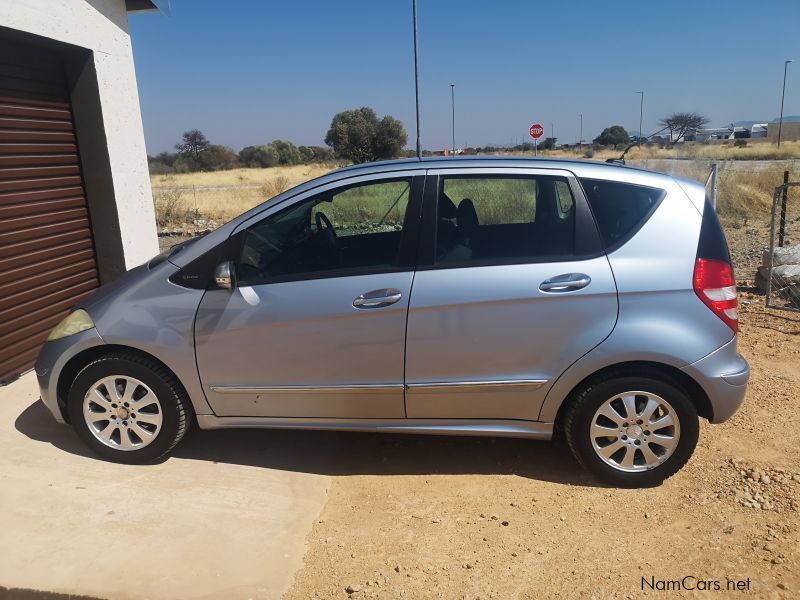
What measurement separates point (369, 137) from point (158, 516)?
38149 mm

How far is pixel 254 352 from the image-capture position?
3521mm

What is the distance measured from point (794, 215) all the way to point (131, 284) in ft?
47.8

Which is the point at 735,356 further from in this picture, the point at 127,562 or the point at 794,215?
the point at 794,215

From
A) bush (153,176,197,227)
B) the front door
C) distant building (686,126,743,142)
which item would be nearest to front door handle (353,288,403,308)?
the front door

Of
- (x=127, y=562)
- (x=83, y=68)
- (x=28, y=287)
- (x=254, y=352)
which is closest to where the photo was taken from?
(x=127, y=562)

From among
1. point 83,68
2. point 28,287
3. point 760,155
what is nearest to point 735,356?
point 28,287

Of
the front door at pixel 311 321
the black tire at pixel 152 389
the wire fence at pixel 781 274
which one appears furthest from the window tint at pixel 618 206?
the wire fence at pixel 781 274

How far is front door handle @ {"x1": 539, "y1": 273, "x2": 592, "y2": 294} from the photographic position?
3.30m

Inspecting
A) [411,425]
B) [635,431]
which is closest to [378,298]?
[411,425]

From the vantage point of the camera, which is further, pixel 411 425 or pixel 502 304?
pixel 411 425

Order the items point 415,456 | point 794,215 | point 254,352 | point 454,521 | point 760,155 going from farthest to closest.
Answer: point 760,155 < point 794,215 < point 415,456 < point 254,352 < point 454,521

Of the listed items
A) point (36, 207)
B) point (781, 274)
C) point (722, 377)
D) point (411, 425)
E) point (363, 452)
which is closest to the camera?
point (722, 377)

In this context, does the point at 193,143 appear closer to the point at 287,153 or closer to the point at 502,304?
the point at 287,153

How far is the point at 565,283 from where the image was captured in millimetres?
3303
